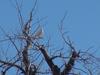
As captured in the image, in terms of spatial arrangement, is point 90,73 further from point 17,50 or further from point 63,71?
point 17,50

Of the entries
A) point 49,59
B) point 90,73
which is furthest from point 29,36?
point 90,73

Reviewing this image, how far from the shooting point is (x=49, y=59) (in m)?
6.23

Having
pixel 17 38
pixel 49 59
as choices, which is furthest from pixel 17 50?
pixel 49 59

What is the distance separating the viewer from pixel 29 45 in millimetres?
6402

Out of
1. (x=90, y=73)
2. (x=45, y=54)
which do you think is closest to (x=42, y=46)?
(x=45, y=54)

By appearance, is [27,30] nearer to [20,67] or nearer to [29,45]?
[29,45]

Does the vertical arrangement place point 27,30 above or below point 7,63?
above

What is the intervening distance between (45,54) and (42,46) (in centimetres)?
17

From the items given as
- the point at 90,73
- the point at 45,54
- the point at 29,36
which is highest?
the point at 29,36

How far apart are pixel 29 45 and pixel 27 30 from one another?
11.2 inches

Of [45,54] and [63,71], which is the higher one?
[45,54]

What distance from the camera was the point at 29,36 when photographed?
251 inches

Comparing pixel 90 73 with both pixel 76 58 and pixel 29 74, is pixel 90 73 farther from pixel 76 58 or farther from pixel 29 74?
pixel 29 74

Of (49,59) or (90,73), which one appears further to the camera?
(90,73)
